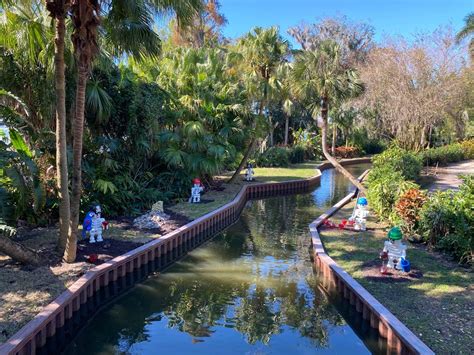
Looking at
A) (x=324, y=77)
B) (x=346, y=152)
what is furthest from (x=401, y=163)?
(x=346, y=152)

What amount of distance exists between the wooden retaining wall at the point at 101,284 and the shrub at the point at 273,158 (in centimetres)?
1506

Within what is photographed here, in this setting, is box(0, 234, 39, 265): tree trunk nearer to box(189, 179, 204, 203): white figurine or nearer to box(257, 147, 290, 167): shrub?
box(189, 179, 204, 203): white figurine

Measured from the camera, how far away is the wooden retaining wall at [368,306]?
6480 mm

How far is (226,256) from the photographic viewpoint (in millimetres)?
Answer: 12703

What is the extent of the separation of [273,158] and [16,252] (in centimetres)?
2473

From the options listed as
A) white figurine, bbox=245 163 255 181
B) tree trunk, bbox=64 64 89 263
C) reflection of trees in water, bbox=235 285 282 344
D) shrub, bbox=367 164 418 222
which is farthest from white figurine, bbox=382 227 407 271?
white figurine, bbox=245 163 255 181

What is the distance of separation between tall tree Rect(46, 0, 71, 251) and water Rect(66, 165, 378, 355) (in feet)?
7.12

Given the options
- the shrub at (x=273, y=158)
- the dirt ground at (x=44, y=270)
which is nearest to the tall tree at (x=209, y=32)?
the shrub at (x=273, y=158)

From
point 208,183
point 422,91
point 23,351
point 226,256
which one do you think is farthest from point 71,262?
point 422,91

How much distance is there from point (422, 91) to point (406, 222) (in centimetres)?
1867

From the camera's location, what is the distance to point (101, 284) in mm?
9375

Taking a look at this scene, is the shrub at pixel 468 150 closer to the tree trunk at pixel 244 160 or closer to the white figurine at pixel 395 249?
the tree trunk at pixel 244 160

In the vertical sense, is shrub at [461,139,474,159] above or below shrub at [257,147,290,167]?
above

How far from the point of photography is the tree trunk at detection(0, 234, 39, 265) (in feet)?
28.5
